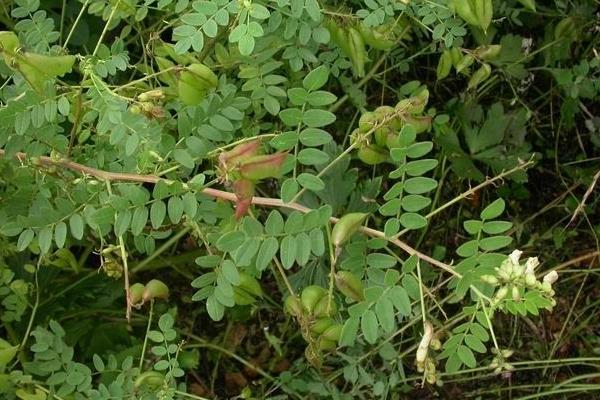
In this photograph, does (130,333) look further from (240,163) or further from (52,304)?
(240,163)

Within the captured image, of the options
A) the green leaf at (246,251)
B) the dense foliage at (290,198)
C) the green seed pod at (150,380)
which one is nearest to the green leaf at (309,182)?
the dense foliage at (290,198)

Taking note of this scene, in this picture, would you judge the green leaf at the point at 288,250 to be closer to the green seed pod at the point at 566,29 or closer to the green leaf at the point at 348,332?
the green leaf at the point at 348,332

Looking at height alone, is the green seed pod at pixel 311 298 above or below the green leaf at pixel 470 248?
below

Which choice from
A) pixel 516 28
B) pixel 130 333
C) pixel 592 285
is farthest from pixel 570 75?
pixel 130 333

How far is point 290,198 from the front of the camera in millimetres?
1288

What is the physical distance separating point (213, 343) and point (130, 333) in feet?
0.80

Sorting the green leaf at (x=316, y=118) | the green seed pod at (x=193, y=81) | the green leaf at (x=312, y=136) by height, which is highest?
the green seed pod at (x=193, y=81)

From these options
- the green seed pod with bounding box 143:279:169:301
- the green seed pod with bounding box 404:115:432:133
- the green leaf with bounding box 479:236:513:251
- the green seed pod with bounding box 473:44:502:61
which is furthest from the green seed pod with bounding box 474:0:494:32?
the green seed pod with bounding box 143:279:169:301

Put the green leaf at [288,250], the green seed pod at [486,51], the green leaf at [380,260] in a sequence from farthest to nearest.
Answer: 1. the green seed pod at [486,51]
2. the green leaf at [380,260]
3. the green leaf at [288,250]

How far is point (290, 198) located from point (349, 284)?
16 centimetres

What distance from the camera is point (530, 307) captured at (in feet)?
4.07

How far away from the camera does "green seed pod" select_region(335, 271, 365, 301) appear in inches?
51.5

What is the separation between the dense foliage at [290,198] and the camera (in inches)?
51.5

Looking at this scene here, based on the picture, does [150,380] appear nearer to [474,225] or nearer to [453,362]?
[453,362]
